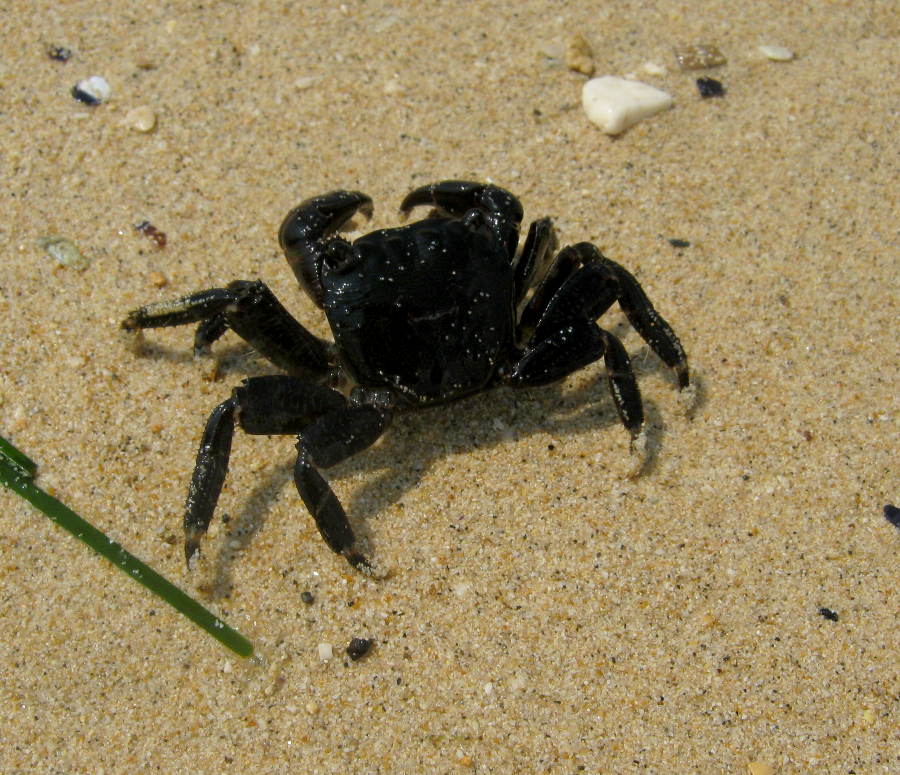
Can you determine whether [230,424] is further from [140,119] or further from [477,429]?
[140,119]

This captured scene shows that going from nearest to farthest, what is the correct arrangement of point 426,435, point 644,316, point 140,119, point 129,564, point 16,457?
point 129,564
point 16,457
point 644,316
point 426,435
point 140,119

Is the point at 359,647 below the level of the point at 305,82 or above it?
below

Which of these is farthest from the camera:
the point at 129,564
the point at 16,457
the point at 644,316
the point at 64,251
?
the point at 64,251

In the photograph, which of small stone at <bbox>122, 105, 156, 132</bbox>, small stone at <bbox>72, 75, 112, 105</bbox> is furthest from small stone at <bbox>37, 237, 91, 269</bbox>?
small stone at <bbox>72, 75, 112, 105</bbox>

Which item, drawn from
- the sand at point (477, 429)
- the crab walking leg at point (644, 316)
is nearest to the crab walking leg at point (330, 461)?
the sand at point (477, 429)

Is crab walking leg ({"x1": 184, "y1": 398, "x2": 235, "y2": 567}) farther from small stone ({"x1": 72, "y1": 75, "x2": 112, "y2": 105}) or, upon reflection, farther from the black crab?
small stone ({"x1": 72, "y1": 75, "x2": 112, "y2": 105})

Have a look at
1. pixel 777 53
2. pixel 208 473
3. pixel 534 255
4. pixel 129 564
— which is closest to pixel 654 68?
pixel 777 53
